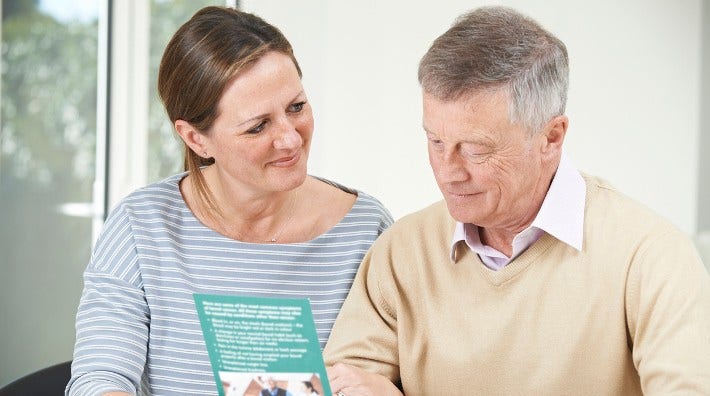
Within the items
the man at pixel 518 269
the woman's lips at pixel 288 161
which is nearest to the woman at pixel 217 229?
the woman's lips at pixel 288 161

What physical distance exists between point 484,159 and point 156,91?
291 cm

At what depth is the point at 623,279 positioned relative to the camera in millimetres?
1734

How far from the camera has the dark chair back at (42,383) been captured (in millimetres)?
2062

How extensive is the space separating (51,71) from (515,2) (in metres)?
1.70

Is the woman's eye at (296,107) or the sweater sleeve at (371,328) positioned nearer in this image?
the sweater sleeve at (371,328)

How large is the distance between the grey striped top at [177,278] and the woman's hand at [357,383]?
0.74ft

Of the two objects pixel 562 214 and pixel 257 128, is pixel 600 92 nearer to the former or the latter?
pixel 257 128

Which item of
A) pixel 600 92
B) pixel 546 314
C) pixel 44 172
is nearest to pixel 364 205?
pixel 546 314

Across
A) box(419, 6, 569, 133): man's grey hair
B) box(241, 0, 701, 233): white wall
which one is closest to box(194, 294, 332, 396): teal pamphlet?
box(419, 6, 569, 133): man's grey hair

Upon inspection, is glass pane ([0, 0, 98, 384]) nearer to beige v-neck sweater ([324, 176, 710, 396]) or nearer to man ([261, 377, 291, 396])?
beige v-neck sweater ([324, 176, 710, 396])

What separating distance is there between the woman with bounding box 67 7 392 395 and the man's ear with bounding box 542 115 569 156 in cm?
55

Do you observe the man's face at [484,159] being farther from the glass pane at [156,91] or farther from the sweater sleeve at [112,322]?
the glass pane at [156,91]

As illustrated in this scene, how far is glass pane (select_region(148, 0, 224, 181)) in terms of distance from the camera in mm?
4371

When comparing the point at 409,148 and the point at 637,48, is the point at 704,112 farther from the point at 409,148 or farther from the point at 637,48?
the point at 409,148
